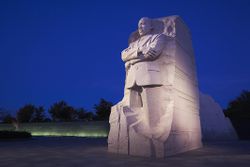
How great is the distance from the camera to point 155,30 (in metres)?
10.7

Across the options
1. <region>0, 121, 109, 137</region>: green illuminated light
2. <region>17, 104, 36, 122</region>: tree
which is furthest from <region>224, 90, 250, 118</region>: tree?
<region>17, 104, 36, 122</region>: tree

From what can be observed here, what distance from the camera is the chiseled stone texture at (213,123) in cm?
1852

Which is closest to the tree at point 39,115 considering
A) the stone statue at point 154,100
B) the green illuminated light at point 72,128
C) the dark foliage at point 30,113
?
the dark foliage at point 30,113

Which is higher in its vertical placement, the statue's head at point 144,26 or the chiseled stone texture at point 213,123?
the statue's head at point 144,26

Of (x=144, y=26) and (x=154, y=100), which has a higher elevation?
(x=144, y=26)

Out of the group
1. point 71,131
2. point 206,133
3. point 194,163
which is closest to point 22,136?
point 71,131

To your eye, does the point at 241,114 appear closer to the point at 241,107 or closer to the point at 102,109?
the point at 241,107

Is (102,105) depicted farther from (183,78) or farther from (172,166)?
(172,166)

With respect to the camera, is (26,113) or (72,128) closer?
(72,128)


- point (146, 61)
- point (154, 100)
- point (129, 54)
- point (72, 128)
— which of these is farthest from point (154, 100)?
point (72, 128)

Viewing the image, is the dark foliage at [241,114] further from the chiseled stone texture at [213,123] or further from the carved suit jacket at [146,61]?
the carved suit jacket at [146,61]

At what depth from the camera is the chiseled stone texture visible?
60.8 feet

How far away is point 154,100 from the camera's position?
31.2 ft

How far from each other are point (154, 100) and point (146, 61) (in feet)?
4.49
